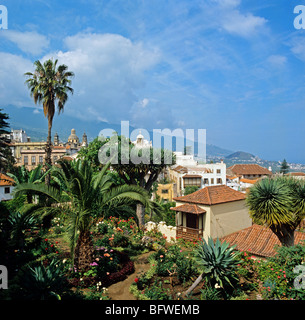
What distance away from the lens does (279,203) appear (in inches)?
412

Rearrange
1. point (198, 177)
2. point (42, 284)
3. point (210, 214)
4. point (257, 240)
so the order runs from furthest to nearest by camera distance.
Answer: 1. point (198, 177)
2. point (210, 214)
3. point (257, 240)
4. point (42, 284)

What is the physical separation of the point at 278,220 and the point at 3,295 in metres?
10.3

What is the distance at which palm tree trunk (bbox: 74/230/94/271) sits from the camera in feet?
33.1

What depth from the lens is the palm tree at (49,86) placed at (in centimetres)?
2064

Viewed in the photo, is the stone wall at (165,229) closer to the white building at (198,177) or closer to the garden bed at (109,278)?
the garden bed at (109,278)

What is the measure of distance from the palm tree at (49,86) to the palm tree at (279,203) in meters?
16.0

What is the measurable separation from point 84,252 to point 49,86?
1524cm

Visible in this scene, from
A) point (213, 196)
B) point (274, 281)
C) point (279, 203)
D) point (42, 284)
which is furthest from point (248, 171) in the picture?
point (42, 284)

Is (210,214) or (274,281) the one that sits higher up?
A: (210,214)

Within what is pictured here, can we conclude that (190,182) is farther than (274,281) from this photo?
Yes

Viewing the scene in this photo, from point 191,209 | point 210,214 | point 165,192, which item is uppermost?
point 191,209

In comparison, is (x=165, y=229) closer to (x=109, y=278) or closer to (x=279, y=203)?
(x=109, y=278)
